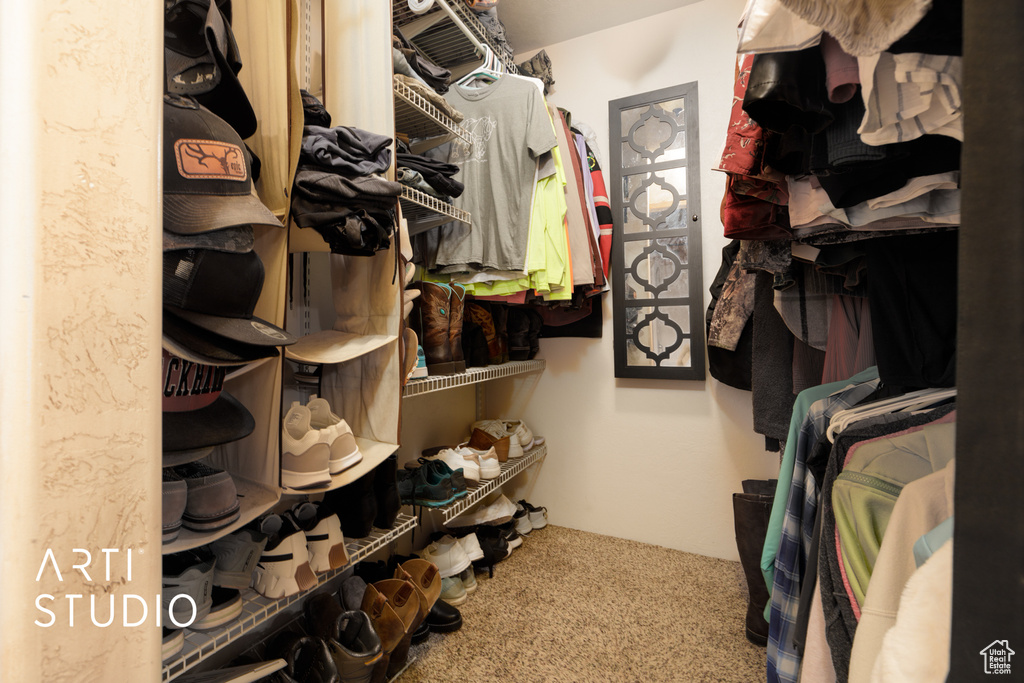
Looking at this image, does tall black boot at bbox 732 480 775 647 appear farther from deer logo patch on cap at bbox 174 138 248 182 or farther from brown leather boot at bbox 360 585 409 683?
deer logo patch on cap at bbox 174 138 248 182

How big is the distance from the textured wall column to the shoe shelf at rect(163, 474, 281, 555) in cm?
31

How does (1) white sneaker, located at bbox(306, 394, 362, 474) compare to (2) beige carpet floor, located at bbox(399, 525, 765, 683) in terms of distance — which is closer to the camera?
(1) white sneaker, located at bbox(306, 394, 362, 474)

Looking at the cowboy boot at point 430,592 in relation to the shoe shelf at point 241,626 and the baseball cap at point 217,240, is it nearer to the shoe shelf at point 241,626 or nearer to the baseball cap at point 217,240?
the shoe shelf at point 241,626

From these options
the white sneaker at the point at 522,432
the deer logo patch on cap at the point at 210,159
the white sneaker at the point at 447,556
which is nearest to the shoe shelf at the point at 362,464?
the deer logo patch on cap at the point at 210,159

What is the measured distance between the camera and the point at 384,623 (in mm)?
1183

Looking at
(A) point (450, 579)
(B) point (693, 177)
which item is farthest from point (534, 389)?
(B) point (693, 177)

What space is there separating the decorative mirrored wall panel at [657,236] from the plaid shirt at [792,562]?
43.0 inches

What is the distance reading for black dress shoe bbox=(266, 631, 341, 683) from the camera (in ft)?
3.32

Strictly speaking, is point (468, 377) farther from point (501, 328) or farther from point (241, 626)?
point (241, 626)

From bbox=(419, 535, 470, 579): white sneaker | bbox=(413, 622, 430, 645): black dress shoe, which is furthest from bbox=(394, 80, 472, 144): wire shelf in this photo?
bbox=(413, 622, 430, 645): black dress shoe

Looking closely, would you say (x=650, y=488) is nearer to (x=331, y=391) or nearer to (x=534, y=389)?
(x=534, y=389)

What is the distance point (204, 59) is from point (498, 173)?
1.09m

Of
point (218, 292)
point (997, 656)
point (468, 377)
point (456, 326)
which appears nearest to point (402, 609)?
point (468, 377)

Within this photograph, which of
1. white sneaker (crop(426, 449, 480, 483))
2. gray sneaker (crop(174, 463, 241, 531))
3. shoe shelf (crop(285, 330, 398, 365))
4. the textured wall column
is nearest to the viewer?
the textured wall column
